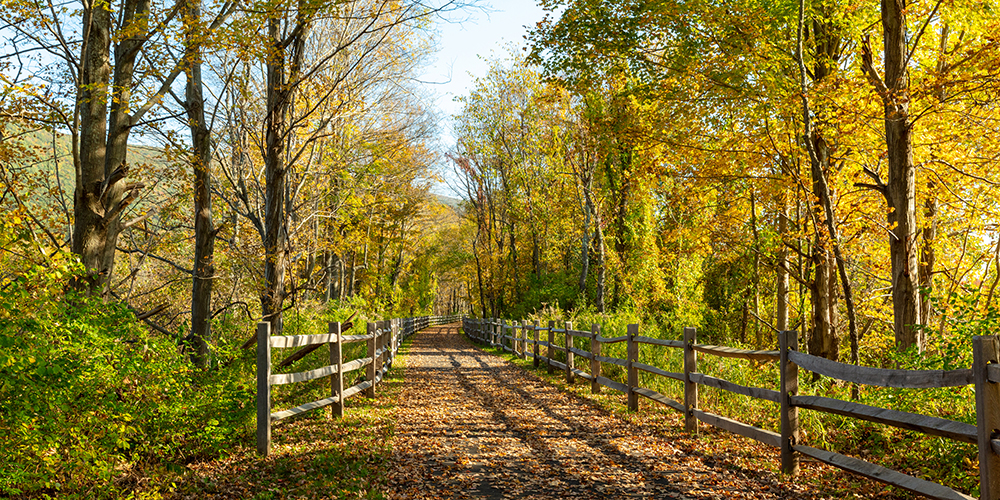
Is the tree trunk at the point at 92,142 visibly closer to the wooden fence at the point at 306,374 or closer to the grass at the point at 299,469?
the wooden fence at the point at 306,374

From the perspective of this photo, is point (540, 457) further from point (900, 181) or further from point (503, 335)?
point (503, 335)

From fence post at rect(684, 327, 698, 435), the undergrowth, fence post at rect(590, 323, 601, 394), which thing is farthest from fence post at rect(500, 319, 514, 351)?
the undergrowth

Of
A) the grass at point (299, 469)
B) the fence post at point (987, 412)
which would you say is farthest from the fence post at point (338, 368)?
the fence post at point (987, 412)

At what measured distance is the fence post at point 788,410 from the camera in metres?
5.30

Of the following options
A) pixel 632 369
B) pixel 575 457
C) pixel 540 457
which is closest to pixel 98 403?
pixel 540 457

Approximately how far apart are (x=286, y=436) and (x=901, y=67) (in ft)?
30.7

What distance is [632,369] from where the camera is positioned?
8.77 metres

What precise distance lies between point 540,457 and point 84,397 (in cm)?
404

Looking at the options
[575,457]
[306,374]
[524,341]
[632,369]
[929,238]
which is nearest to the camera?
[575,457]

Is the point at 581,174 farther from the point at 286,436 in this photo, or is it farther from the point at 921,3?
the point at 286,436

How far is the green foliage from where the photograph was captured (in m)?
3.77

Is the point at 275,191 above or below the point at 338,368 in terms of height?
above

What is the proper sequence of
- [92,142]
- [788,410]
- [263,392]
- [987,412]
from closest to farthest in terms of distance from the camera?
[987,412]
[788,410]
[263,392]
[92,142]

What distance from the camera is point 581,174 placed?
21203 mm
